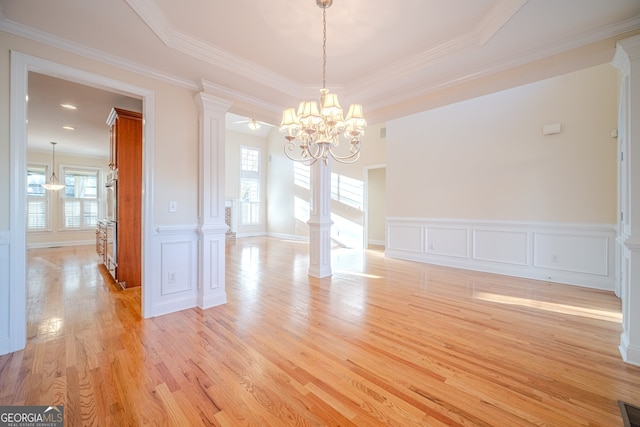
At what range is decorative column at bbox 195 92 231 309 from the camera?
3.09 meters

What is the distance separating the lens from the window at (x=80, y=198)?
789cm

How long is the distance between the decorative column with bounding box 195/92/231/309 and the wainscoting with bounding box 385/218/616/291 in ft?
13.9

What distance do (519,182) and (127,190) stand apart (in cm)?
631

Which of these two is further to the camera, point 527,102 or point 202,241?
point 527,102

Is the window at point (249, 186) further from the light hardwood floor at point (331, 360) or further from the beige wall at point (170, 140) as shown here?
the beige wall at point (170, 140)

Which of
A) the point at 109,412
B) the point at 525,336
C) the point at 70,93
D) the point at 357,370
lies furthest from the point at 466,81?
the point at 70,93

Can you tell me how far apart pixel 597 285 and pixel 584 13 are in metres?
3.73

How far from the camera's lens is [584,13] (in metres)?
1.97

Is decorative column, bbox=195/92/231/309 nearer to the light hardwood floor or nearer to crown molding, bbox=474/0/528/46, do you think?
the light hardwood floor

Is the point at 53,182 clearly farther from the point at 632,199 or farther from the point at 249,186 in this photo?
the point at 632,199

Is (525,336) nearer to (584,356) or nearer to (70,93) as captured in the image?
(584,356)

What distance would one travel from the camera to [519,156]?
4.44m

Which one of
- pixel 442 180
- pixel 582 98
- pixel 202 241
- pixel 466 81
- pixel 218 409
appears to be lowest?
pixel 218 409

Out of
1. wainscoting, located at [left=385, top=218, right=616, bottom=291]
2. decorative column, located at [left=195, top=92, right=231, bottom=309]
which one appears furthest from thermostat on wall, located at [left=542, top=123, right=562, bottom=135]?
decorative column, located at [left=195, top=92, right=231, bottom=309]
